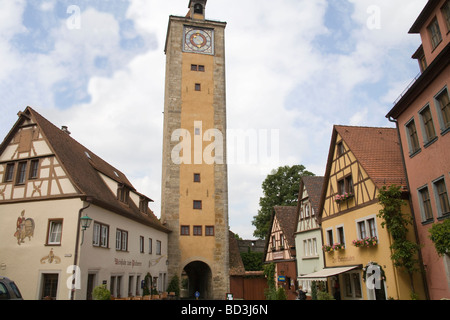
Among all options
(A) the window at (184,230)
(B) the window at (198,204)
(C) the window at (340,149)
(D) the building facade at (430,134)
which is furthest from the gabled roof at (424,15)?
(A) the window at (184,230)

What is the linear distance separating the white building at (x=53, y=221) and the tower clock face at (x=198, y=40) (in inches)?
756

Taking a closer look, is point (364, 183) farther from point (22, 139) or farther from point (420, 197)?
point (22, 139)

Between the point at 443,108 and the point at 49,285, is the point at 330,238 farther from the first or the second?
the point at 49,285

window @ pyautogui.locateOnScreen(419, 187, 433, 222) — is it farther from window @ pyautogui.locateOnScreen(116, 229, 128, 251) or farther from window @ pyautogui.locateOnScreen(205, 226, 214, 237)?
window @ pyautogui.locateOnScreen(205, 226, 214, 237)

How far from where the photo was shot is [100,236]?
59.6ft

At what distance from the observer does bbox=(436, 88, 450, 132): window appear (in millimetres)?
12617

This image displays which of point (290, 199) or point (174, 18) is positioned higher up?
point (174, 18)

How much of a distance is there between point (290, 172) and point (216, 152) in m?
16.5

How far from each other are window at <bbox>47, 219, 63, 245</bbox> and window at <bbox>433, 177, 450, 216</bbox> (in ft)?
50.0

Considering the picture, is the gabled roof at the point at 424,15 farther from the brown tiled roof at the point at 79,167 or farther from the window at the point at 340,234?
the brown tiled roof at the point at 79,167

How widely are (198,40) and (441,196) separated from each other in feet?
96.9

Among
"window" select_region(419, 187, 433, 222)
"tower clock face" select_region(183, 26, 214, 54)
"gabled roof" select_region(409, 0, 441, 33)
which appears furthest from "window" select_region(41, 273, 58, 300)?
"tower clock face" select_region(183, 26, 214, 54)
